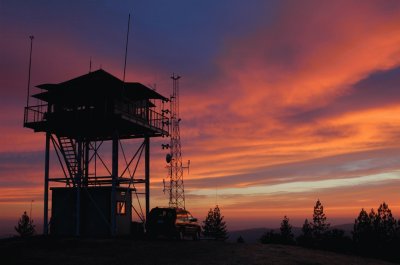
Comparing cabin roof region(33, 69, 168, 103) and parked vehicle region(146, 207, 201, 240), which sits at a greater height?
cabin roof region(33, 69, 168, 103)

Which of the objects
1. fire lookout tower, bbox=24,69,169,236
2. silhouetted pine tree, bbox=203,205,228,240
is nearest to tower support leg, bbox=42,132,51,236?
fire lookout tower, bbox=24,69,169,236

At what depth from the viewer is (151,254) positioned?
1031 inches

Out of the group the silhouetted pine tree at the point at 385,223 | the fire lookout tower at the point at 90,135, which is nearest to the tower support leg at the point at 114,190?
the fire lookout tower at the point at 90,135

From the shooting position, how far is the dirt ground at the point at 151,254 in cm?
2423

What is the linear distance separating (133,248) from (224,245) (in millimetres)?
5586

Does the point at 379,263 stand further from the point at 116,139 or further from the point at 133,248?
the point at 116,139

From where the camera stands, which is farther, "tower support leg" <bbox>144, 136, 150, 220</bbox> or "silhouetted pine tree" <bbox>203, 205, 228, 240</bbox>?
"silhouetted pine tree" <bbox>203, 205, 228, 240</bbox>

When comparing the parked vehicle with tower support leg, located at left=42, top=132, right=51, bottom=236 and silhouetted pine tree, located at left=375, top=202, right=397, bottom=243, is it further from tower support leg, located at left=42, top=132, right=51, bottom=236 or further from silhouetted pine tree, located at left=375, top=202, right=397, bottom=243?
silhouetted pine tree, located at left=375, top=202, right=397, bottom=243

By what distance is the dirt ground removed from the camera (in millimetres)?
24234

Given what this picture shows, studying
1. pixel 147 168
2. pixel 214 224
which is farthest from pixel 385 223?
pixel 147 168

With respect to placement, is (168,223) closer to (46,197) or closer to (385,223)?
(46,197)

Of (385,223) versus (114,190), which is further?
(385,223)

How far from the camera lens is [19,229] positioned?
11531 cm

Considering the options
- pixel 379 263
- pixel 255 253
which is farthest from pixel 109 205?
pixel 379 263
